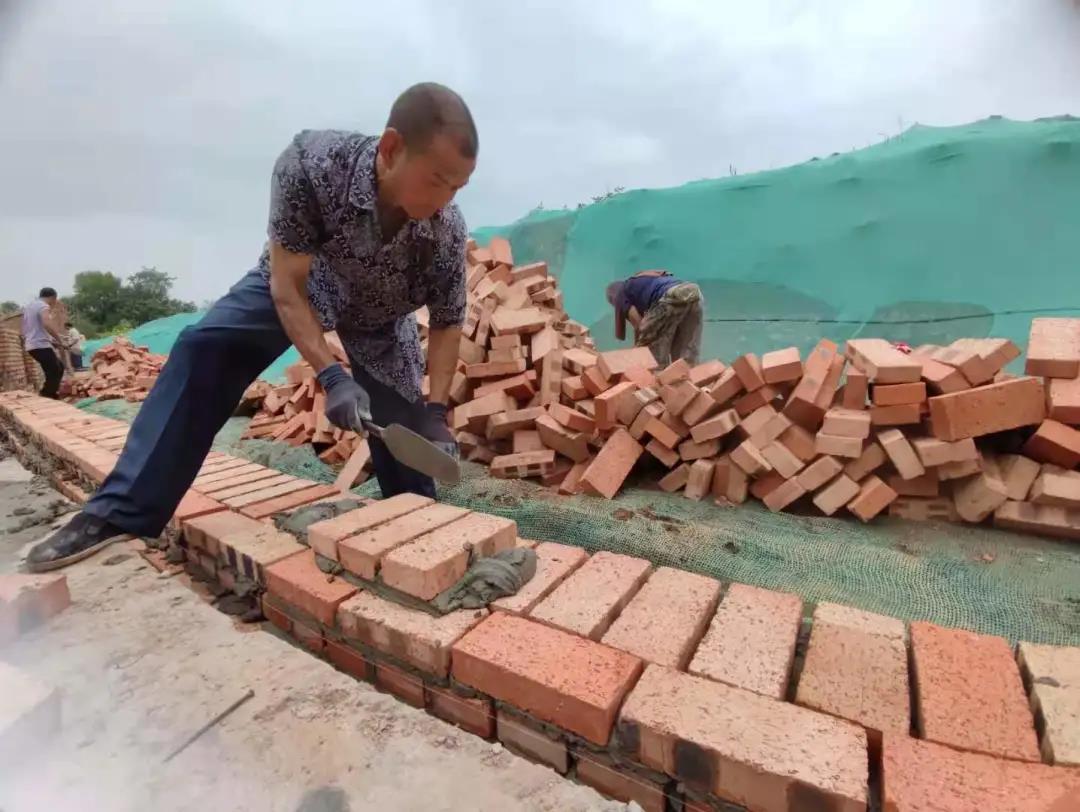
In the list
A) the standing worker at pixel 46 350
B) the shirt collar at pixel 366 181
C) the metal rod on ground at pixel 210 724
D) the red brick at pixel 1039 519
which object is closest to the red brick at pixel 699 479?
the red brick at pixel 1039 519

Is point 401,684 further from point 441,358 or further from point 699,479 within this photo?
point 699,479

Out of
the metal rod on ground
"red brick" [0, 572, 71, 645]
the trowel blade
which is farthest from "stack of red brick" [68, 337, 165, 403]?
the metal rod on ground

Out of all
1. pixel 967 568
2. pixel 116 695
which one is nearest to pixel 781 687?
pixel 116 695

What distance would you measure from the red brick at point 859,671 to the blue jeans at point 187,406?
6.25 feet

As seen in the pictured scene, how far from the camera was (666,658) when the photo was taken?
1278mm

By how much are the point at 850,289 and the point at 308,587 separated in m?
7.10

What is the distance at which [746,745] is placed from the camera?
1023 mm

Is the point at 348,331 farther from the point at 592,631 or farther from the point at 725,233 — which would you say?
the point at 725,233

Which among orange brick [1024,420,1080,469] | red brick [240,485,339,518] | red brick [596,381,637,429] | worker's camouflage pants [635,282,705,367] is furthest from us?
worker's camouflage pants [635,282,705,367]

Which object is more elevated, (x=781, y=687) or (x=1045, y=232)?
(x=1045, y=232)

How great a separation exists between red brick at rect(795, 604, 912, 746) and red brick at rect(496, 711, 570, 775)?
48 centimetres

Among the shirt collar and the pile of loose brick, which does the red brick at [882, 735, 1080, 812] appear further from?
the shirt collar

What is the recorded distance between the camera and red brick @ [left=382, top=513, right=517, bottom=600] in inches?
56.4

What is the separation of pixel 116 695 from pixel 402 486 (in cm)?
137
